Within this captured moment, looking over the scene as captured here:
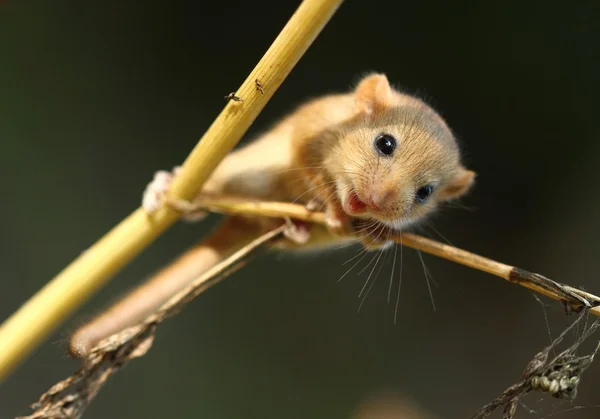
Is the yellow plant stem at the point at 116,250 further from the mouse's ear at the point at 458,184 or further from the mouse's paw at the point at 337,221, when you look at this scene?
A: the mouse's ear at the point at 458,184

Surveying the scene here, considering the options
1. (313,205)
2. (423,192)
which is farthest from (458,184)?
(313,205)

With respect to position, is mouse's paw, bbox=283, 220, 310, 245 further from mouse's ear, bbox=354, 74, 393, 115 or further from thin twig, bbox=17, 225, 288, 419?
mouse's ear, bbox=354, 74, 393, 115

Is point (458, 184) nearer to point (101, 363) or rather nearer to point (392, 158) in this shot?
point (392, 158)

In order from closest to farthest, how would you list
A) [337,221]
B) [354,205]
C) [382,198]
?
[382,198] < [354,205] < [337,221]

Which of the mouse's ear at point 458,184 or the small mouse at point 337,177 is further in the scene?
the mouse's ear at point 458,184

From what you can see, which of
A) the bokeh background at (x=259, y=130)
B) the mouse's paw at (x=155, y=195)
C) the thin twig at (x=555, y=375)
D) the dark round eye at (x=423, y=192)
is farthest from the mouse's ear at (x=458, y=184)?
the mouse's paw at (x=155, y=195)

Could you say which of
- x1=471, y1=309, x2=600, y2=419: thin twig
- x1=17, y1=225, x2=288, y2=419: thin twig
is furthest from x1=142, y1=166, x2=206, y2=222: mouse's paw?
x1=471, y1=309, x2=600, y2=419: thin twig

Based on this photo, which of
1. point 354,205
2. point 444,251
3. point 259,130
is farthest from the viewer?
point 259,130

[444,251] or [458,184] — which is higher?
[458,184]
